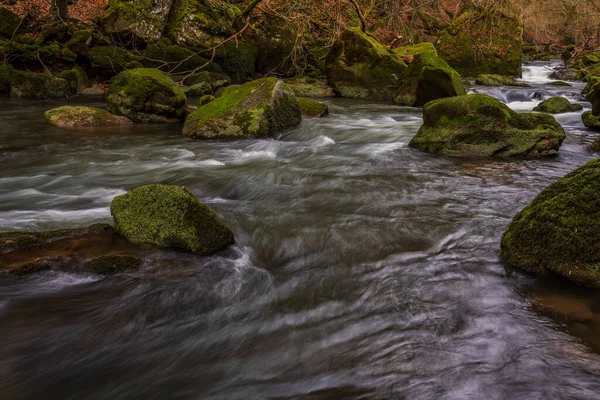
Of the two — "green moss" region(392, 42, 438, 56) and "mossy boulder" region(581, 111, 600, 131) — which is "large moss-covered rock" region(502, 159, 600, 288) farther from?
"green moss" region(392, 42, 438, 56)

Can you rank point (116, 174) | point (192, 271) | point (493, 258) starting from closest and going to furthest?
point (192, 271) < point (493, 258) < point (116, 174)

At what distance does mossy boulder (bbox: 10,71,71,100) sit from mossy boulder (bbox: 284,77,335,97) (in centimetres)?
691

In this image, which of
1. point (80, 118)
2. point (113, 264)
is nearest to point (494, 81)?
point (80, 118)

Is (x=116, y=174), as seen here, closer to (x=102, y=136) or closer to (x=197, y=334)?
(x=102, y=136)

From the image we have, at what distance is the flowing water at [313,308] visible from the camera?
Answer: 2.67 meters

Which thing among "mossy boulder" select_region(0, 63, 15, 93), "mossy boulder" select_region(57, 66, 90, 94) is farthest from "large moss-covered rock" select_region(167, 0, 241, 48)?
"mossy boulder" select_region(0, 63, 15, 93)

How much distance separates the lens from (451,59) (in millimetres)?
19047

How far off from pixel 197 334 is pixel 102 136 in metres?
6.86

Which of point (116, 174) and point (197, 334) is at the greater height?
point (116, 174)

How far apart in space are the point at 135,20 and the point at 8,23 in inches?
151

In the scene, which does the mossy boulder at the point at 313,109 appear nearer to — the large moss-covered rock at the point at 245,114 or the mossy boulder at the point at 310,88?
the large moss-covered rock at the point at 245,114

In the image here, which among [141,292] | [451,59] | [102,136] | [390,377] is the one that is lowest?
[390,377]

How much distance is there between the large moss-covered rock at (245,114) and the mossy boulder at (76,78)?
619 centimetres

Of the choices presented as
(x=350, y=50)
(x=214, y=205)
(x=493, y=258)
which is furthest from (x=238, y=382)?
(x=350, y=50)
